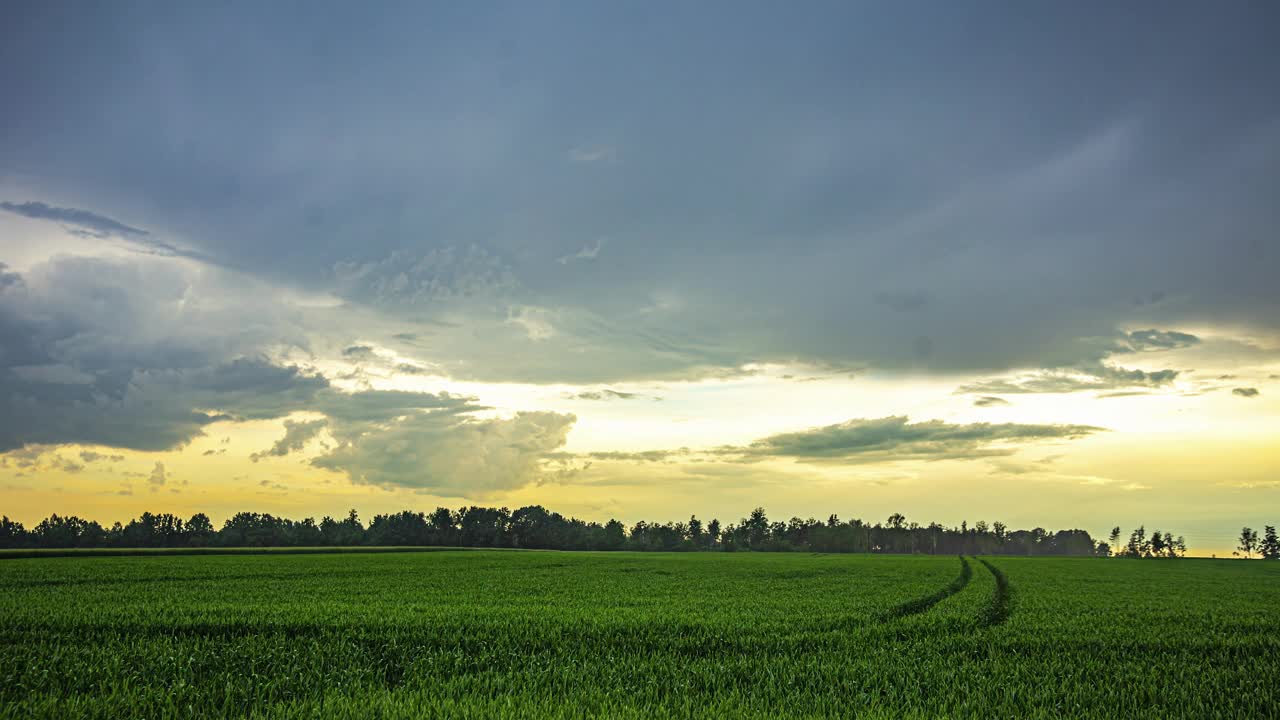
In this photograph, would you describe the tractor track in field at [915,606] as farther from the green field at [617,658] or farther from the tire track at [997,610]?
the tire track at [997,610]

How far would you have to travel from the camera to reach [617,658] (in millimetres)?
15305

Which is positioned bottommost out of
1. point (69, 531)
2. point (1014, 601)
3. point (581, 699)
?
point (69, 531)

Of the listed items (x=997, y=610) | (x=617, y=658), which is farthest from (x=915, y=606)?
(x=617, y=658)

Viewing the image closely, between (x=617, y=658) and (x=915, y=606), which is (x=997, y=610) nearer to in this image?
(x=915, y=606)

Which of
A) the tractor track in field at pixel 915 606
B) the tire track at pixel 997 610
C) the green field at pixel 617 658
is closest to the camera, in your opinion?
the green field at pixel 617 658

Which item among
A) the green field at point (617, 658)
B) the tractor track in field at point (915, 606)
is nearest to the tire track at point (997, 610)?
the green field at point (617, 658)

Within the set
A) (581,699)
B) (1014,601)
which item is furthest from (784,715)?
(1014,601)

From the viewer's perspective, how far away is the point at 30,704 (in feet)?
35.1

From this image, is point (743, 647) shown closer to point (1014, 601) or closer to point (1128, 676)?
point (1128, 676)

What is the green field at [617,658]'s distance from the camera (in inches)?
452

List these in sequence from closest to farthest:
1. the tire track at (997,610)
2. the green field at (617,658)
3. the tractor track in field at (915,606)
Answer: the green field at (617,658) < the tire track at (997,610) < the tractor track in field at (915,606)

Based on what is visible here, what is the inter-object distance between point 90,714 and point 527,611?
12939 mm

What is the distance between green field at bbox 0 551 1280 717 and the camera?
1148 centimetres

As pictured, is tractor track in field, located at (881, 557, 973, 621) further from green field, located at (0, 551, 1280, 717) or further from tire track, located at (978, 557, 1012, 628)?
tire track, located at (978, 557, 1012, 628)
